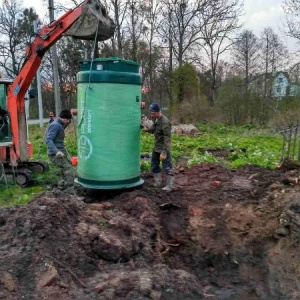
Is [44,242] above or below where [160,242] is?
above

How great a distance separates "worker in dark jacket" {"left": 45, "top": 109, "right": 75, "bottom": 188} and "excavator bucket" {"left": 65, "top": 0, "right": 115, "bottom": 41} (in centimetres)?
153

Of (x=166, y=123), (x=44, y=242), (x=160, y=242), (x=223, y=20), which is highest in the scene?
(x=223, y=20)

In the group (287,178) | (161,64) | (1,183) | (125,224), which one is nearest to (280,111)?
(161,64)

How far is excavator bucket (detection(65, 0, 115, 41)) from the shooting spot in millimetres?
7477

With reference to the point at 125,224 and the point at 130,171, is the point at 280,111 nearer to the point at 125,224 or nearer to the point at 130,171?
the point at 130,171

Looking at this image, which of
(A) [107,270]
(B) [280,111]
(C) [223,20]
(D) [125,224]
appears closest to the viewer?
(A) [107,270]

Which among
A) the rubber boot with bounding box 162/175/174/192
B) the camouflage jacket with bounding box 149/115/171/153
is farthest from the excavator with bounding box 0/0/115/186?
the rubber boot with bounding box 162/175/174/192

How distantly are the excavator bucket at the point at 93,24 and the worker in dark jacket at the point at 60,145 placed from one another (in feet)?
5.04

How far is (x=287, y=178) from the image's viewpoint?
301 inches

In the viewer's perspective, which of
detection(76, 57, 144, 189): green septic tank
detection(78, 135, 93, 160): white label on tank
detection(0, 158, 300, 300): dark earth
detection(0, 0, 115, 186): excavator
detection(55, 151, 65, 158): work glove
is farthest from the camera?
detection(0, 0, 115, 186): excavator

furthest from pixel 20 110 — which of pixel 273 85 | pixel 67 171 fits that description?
pixel 273 85

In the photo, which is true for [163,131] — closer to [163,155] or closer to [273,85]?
[163,155]

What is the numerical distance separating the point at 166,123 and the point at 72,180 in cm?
222

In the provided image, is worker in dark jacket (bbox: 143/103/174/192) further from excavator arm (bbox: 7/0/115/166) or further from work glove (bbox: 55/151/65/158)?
excavator arm (bbox: 7/0/115/166)
